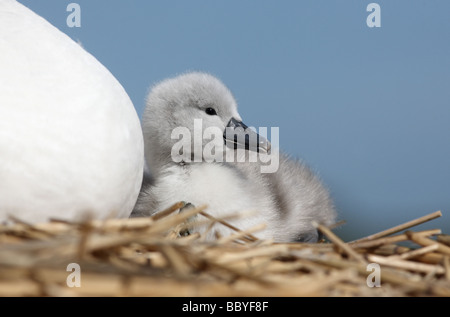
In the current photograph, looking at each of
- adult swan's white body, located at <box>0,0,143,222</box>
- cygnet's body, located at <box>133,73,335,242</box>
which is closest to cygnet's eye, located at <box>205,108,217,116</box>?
cygnet's body, located at <box>133,73,335,242</box>

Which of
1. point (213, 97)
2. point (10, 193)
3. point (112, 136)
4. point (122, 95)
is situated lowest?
point (10, 193)

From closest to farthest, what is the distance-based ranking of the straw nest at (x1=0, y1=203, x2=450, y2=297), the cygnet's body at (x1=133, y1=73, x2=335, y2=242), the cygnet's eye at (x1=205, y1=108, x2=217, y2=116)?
the straw nest at (x1=0, y1=203, x2=450, y2=297) → the cygnet's body at (x1=133, y1=73, x2=335, y2=242) → the cygnet's eye at (x1=205, y1=108, x2=217, y2=116)

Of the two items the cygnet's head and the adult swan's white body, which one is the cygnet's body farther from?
the adult swan's white body

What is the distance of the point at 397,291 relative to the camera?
2.71ft

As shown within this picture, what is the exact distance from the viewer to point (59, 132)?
1.04m

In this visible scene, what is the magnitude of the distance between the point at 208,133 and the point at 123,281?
1.00 meters

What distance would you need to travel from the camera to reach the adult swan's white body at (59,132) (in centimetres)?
100

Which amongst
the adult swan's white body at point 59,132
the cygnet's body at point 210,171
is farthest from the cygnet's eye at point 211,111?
the adult swan's white body at point 59,132

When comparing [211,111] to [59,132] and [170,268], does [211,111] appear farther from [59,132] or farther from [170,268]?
[170,268]

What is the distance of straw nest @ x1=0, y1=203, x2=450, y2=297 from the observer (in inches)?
26.4

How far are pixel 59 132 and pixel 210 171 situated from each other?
24.7 inches

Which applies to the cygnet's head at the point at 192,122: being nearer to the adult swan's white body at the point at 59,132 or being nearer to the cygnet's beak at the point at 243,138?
the cygnet's beak at the point at 243,138

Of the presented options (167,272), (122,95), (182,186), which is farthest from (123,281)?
(182,186)

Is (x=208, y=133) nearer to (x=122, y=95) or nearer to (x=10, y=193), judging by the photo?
(x=122, y=95)
